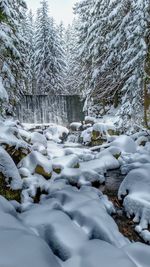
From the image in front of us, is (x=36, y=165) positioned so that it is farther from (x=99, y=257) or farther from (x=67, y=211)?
(x=99, y=257)

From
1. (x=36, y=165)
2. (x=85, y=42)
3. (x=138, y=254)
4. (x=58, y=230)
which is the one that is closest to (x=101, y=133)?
(x=36, y=165)

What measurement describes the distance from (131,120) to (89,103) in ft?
23.6

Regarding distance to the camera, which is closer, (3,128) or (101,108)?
(3,128)

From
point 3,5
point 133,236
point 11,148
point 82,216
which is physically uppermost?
point 3,5

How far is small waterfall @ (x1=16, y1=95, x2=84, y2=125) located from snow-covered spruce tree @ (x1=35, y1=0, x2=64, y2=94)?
336 centimetres

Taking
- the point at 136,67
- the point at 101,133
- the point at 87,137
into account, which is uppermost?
the point at 136,67

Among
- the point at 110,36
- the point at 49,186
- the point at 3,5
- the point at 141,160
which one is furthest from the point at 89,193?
the point at 110,36

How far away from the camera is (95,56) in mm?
17891

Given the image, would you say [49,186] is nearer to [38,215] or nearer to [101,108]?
[38,215]

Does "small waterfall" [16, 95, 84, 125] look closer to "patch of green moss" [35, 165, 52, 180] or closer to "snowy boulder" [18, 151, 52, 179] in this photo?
"snowy boulder" [18, 151, 52, 179]

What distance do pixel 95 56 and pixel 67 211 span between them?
14414mm

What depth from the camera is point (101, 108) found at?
19.6 metres

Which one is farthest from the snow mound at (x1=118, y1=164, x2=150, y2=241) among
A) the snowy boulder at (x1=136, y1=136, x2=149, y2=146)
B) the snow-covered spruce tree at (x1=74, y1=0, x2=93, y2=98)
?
the snow-covered spruce tree at (x1=74, y1=0, x2=93, y2=98)

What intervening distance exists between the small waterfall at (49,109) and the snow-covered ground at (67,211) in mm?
14945
